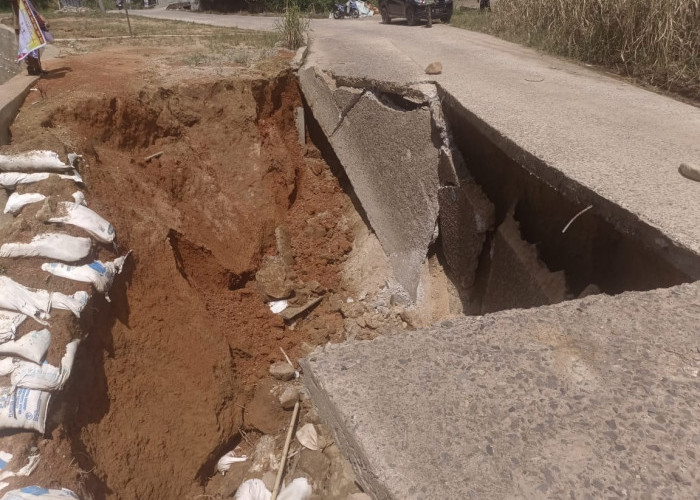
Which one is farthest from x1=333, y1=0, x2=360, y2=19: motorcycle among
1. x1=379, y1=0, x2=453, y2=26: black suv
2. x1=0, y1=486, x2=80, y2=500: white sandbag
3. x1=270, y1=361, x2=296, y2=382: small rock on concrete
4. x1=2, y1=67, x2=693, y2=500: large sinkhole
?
x1=0, y1=486, x2=80, y2=500: white sandbag

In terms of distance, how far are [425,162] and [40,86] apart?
15.2 feet

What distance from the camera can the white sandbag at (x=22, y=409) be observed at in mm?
2705

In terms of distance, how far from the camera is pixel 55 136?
15.6ft

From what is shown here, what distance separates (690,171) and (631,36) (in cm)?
378

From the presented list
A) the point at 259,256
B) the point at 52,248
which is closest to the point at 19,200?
the point at 52,248

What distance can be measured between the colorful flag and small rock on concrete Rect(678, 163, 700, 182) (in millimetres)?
6520

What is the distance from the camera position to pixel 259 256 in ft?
19.4

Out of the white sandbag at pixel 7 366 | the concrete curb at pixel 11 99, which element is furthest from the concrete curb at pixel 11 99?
the white sandbag at pixel 7 366

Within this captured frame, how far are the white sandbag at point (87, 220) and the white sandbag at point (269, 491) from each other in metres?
2.24

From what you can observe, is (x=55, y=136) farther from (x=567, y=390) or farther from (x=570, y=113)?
(x=567, y=390)

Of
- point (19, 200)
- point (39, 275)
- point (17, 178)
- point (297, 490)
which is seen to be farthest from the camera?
point (17, 178)

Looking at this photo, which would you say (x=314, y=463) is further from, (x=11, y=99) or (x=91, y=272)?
(x=11, y=99)

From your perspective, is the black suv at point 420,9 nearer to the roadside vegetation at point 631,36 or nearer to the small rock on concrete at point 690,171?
the roadside vegetation at point 631,36

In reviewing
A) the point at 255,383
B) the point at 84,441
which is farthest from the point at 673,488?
the point at 255,383
